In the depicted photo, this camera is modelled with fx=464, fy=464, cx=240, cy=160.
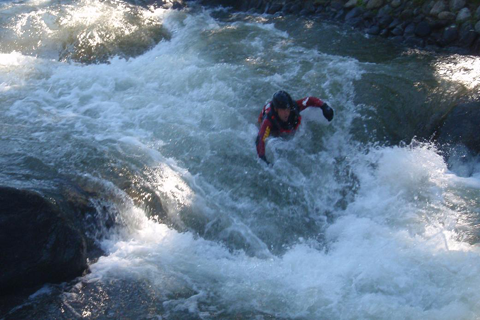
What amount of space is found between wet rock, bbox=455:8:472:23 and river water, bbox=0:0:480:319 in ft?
3.14

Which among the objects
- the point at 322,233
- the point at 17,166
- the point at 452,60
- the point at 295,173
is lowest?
the point at 322,233

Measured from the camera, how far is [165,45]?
9.99 metres

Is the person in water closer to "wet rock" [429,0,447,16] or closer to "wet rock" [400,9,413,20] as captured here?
"wet rock" [400,9,413,20]

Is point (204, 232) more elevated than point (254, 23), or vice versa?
point (254, 23)

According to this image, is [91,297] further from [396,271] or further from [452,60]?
[452,60]

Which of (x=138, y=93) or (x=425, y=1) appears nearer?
(x=138, y=93)

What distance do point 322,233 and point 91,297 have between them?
278 cm

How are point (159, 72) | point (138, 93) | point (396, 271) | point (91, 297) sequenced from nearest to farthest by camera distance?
point (91, 297), point (396, 271), point (138, 93), point (159, 72)

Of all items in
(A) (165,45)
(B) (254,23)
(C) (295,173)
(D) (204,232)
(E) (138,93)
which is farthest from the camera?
(B) (254,23)

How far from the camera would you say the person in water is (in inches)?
253

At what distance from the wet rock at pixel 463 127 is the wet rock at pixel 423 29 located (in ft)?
8.82

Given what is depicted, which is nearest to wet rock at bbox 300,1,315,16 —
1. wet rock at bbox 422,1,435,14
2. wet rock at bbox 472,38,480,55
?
wet rock at bbox 422,1,435,14

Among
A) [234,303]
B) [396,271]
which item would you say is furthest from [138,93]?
[396,271]

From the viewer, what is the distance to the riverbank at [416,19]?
8.64 metres
